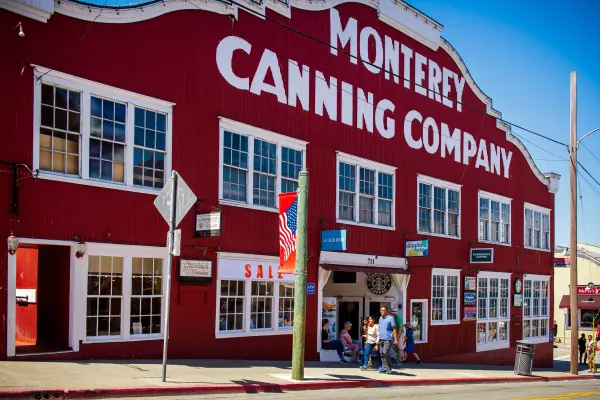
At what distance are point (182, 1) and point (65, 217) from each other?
19.7 feet

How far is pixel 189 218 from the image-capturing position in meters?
16.9

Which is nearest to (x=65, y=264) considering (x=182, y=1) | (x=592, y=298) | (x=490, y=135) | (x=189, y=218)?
→ (x=189, y=218)

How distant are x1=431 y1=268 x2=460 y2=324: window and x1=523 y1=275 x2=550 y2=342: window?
263 inches

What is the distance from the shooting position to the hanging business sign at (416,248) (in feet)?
77.3

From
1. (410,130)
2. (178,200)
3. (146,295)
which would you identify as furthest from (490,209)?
(178,200)

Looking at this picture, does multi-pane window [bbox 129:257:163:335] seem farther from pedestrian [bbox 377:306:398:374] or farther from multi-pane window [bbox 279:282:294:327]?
pedestrian [bbox 377:306:398:374]

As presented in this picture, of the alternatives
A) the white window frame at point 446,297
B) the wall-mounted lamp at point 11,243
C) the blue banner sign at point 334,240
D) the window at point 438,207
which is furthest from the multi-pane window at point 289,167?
the white window frame at point 446,297

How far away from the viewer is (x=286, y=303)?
1959 cm

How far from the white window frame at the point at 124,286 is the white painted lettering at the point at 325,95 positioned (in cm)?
737

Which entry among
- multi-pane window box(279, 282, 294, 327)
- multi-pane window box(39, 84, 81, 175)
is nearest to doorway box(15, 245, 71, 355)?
multi-pane window box(39, 84, 81, 175)

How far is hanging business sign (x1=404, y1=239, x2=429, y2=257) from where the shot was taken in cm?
2357

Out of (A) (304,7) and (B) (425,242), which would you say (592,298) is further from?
(A) (304,7)

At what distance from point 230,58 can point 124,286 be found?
6.47m

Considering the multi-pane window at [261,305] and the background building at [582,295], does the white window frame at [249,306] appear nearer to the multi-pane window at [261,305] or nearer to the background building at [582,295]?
the multi-pane window at [261,305]
